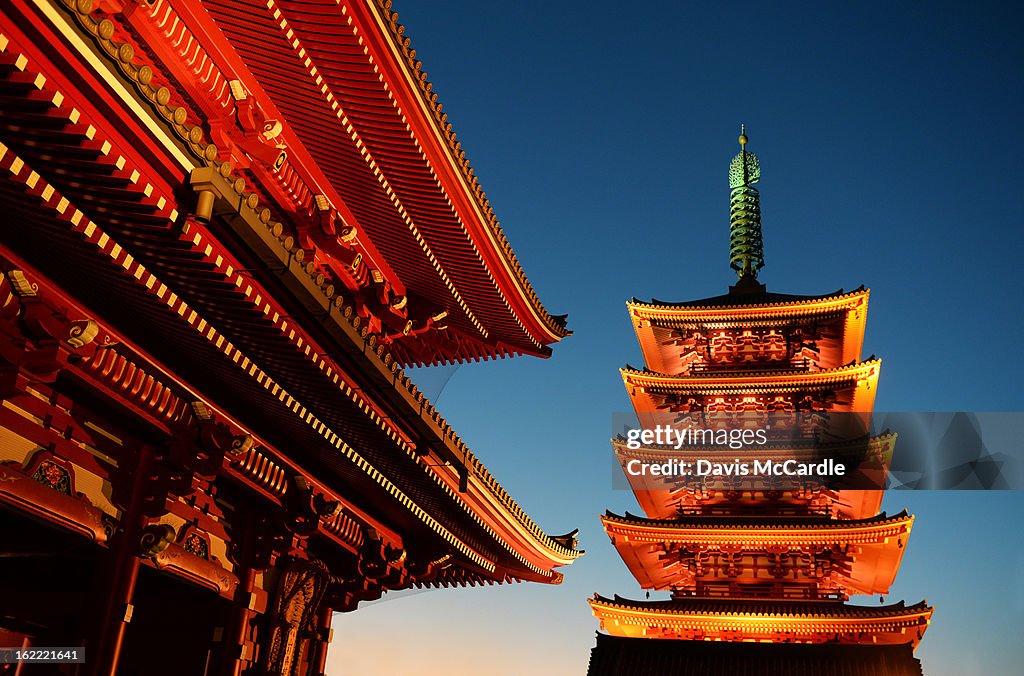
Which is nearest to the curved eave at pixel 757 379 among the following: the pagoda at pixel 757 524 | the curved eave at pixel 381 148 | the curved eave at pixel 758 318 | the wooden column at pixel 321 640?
the pagoda at pixel 757 524

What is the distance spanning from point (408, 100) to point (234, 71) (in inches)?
79.5

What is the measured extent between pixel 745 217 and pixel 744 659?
21.5 metres

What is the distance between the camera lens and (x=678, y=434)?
29.3 metres

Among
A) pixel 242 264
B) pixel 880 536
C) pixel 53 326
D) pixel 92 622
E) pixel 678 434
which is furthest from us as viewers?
pixel 678 434

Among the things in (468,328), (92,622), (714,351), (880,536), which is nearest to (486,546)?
(468,328)

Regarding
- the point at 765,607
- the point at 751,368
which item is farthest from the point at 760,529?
the point at 751,368

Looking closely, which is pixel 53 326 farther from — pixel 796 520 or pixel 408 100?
pixel 796 520

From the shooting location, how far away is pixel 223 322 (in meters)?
7.27

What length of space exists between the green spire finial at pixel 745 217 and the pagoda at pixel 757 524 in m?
2.23

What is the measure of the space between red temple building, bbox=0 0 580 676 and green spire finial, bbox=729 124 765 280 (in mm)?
24960

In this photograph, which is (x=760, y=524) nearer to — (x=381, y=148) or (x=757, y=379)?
(x=757, y=379)

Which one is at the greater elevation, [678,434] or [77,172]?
[678,434]

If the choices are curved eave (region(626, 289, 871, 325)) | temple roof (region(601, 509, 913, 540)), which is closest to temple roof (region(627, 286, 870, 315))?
curved eave (region(626, 289, 871, 325))

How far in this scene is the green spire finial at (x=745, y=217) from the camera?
3612 centimetres
